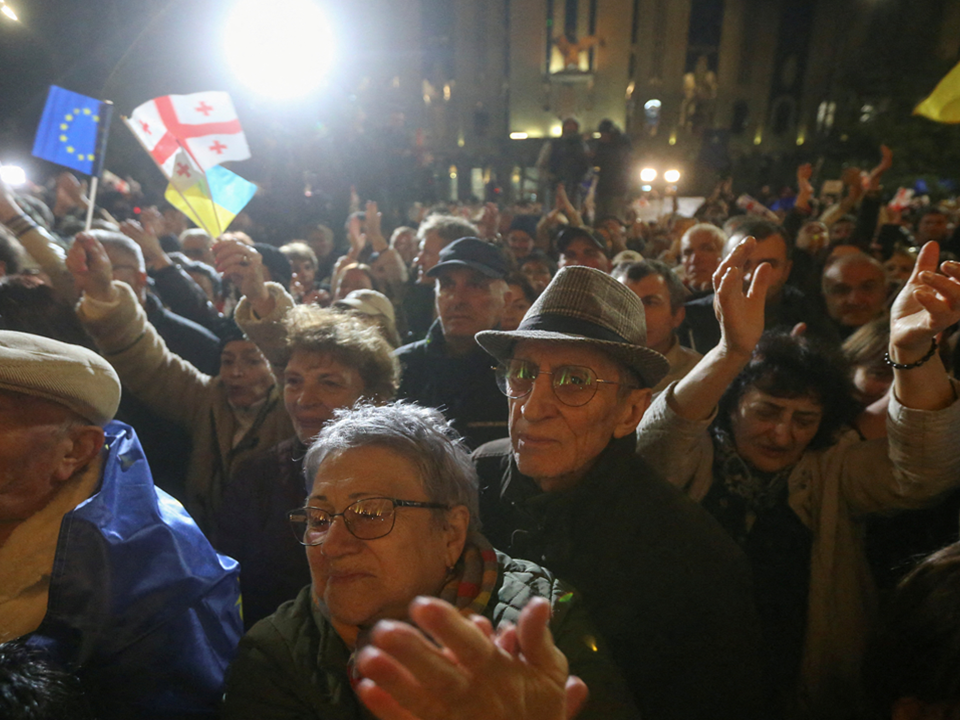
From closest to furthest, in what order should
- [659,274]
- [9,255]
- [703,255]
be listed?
[9,255] → [659,274] → [703,255]

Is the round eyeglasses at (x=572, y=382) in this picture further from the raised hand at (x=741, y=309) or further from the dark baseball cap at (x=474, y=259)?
the dark baseball cap at (x=474, y=259)

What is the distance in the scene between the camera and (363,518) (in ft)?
4.70

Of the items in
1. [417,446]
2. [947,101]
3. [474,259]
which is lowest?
[417,446]

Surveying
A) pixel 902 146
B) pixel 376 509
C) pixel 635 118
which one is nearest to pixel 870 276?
pixel 376 509

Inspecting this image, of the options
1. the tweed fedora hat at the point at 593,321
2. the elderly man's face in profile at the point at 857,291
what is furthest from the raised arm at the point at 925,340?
the elderly man's face in profile at the point at 857,291

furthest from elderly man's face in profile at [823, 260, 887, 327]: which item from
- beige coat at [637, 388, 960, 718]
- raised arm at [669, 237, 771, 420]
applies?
raised arm at [669, 237, 771, 420]

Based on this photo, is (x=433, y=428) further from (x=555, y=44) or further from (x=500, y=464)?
(x=555, y=44)

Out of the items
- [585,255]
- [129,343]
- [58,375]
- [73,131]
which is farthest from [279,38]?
[58,375]

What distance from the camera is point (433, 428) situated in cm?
167

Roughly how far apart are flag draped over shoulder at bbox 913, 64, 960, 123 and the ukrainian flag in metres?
5.45

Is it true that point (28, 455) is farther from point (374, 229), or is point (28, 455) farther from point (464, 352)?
point (374, 229)

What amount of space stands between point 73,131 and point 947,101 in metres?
6.66

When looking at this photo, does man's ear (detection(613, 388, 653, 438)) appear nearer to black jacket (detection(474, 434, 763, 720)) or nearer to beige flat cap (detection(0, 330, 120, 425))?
black jacket (detection(474, 434, 763, 720))

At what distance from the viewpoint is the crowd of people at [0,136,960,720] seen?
51.5 inches
